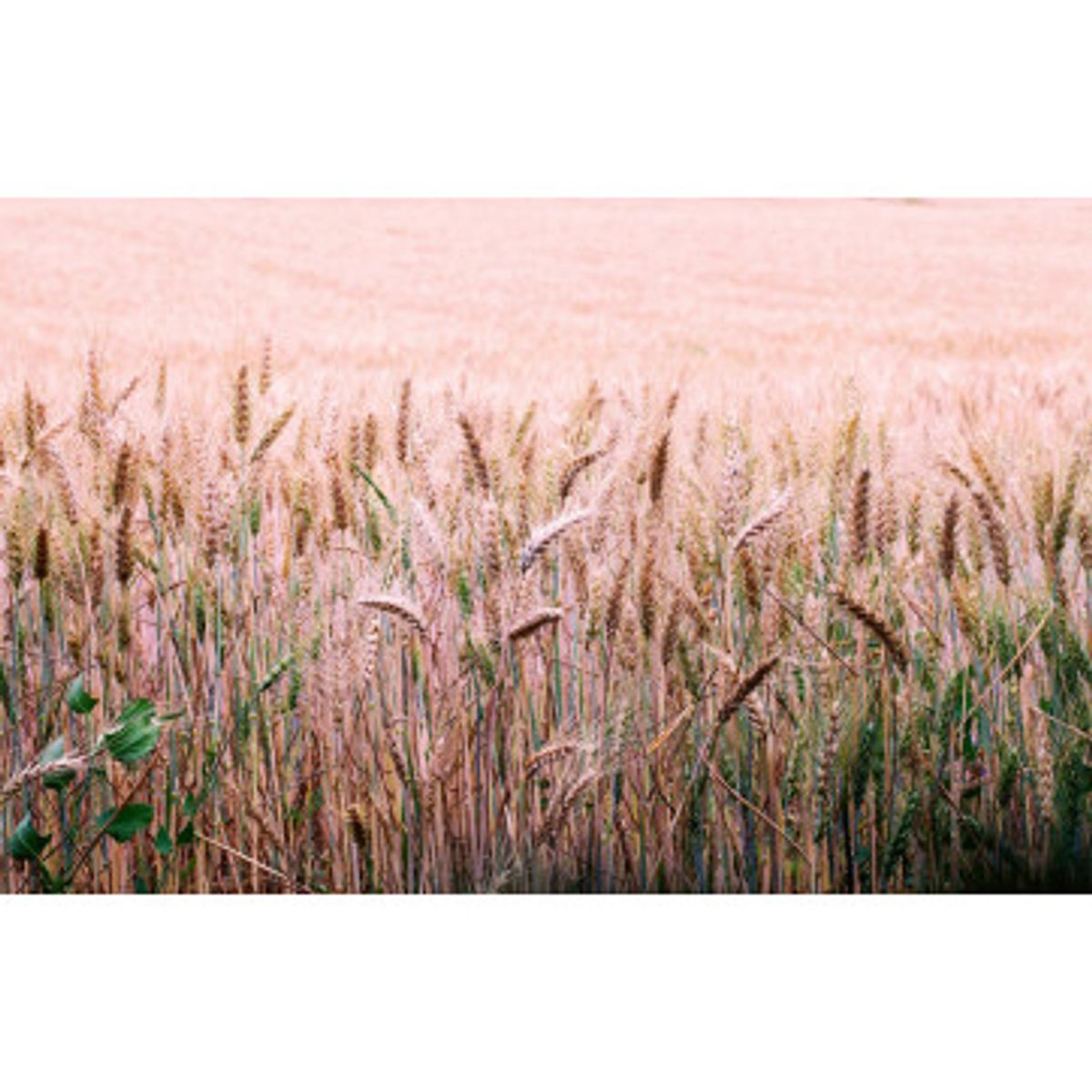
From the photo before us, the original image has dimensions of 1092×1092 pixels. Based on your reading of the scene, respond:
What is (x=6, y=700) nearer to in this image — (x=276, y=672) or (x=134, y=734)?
(x=134, y=734)

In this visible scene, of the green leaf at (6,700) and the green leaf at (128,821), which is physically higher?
the green leaf at (6,700)

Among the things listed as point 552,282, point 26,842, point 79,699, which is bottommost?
point 26,842

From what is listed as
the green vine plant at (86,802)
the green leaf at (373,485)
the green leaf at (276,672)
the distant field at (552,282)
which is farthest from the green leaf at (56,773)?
the distant field at (552,282)

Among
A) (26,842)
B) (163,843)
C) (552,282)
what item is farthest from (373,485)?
(552,282)

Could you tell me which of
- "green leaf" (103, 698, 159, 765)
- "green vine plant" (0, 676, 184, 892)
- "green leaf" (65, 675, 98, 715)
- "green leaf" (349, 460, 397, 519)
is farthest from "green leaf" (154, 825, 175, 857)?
"green leaf" (349, 460, 397, 519)

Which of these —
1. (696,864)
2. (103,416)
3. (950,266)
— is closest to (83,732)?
(103,416)

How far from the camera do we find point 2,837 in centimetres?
230

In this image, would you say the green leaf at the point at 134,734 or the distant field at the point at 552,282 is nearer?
the green leaf at the point at 134,734

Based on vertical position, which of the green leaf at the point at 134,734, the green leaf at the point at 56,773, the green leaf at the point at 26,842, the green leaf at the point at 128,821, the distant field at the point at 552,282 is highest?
the distant field at the point at 552,282

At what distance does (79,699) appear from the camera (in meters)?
2.24

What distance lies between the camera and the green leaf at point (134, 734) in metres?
2.23

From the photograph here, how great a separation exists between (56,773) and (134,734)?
0.12 m

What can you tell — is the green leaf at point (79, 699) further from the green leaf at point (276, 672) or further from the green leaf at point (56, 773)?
the green leaf at point (276, 672)

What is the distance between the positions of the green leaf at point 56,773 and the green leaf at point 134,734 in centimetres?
7
